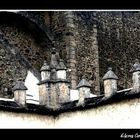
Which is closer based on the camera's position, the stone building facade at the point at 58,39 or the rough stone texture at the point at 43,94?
the rough stone texture at the point at 43,94

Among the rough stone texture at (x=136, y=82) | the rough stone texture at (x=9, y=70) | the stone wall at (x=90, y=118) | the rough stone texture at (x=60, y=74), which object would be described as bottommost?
the stone wall at (x=90, y=118)

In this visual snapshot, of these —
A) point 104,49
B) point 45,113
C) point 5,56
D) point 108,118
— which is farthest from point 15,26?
point 108,118

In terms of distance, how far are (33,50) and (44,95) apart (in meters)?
5.39

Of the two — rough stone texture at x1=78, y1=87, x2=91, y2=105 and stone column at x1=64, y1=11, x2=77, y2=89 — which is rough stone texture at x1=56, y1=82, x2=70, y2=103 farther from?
stone column at x1=64, y1=11, x2=77, y2=89

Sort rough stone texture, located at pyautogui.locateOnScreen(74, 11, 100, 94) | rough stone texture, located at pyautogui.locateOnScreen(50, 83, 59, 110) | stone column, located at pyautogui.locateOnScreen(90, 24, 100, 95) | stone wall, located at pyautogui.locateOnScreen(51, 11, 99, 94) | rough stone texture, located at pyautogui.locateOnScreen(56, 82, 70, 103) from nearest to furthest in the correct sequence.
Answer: rough stone texture, located at pyautogui.locateOnScreen(50, 83, 59, 110), rough stone texture, located at pyautogui.locateOnScreen(56, 82, 70, 103), stone wall, located at pyautogui.locateOnScreen(51, 11, 99, 94), rough stone texture, located at pyautogui.locateOnScreen(74, 11, 100, 94), stone column, located at pyautogui.locateOnScreen(90, 24, 100, 95)

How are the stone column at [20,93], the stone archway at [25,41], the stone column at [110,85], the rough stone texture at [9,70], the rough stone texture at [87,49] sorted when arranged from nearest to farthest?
the stone column at [110,85]
the stone column at [20,93]
the rough stone texture at [9,70]
the stone archway at [25,41]
the rough stone texture at [87,49]

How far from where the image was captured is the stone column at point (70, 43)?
22.8m

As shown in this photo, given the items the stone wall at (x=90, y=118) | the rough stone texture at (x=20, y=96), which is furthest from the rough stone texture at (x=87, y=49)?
the rough stone texture at (x=20, y=96)

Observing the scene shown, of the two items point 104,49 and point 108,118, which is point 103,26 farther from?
point 108,118

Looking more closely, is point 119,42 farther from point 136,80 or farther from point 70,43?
point 136,80

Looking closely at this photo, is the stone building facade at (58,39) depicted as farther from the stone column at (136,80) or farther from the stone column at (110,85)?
the stone column at (136,80)

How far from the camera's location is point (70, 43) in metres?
23.0

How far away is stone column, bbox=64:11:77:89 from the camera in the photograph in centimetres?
2278

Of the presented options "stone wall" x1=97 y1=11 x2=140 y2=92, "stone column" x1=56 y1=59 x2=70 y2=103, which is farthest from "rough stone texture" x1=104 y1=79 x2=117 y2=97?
"stone wall" x1=97 y1=11 x2=140 y2=92
